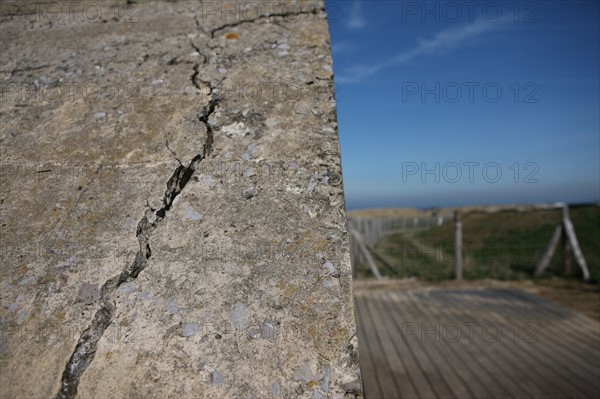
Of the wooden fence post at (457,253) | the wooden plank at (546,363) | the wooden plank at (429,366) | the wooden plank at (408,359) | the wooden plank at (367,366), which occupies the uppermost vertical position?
the wooden fence post at (457,253)

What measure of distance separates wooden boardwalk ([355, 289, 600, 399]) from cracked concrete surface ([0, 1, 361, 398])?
2.36 meters

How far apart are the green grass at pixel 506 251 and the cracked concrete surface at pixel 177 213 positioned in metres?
6.47

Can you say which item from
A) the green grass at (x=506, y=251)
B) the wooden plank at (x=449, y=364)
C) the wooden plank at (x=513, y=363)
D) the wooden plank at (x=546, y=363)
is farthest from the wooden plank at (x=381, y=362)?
the green grass at (x=506, y=251)

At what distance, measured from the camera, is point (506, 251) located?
10.2 meters

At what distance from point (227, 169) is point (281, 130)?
286 mm

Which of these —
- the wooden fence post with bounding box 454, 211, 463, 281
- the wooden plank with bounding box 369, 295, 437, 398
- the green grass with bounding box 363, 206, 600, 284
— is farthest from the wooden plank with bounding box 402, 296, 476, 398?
the green grass with bounding box 363, 206, 600, 284

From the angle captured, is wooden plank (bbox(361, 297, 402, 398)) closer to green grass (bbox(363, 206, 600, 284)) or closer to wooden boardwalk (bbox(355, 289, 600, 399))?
wooden boardwalk (bbox(355, 289, 600, 399))

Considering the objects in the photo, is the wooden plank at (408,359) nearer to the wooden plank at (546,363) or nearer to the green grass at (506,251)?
the wooden plank at (546,363)

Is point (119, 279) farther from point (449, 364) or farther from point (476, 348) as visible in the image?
point (476, 348)

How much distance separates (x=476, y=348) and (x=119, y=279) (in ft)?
12.6

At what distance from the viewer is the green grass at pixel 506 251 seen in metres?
7.65

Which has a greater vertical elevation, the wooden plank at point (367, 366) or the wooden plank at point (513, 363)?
the wooden plank at point (513, 363)

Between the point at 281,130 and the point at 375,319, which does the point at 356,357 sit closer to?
the point at 281,130

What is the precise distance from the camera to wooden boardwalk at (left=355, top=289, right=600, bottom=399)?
3.08m
